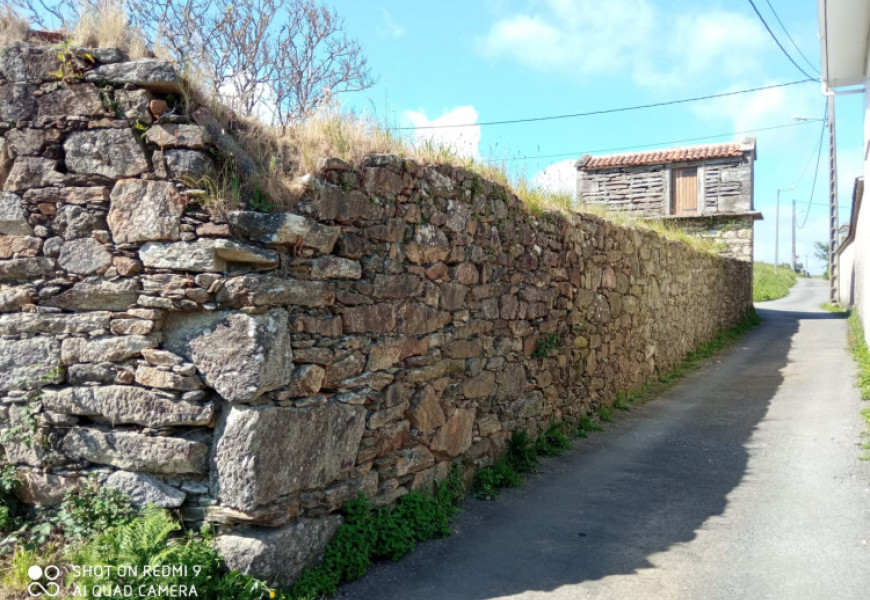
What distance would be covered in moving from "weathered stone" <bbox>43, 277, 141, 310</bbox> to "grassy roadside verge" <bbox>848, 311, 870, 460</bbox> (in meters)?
6.30

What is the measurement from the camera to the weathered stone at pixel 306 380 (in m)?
3.71

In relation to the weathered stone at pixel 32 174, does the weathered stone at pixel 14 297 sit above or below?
below

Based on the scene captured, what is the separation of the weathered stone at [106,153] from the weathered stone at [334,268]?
3.54 ft

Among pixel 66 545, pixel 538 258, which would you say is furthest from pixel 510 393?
pixel 66 545

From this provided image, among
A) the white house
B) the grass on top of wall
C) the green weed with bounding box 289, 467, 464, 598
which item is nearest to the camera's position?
the green weed with bounding box 289, 467, 464, 598

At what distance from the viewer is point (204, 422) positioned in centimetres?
353

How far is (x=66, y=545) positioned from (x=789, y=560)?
4.37 m

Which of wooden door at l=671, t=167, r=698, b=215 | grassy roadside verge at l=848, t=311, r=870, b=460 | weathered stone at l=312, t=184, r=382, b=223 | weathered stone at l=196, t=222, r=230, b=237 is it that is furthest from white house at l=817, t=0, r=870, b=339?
weathered stone at l=196, t=222, r=230, b=237

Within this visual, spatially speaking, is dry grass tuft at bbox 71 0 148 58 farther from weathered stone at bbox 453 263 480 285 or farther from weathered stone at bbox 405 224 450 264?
weathered stone at bbox 453 263 480 285

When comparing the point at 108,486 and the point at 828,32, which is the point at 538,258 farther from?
the point at 828,32

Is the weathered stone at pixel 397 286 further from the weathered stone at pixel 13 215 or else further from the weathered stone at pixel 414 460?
the weathered stone at pixel 13 215

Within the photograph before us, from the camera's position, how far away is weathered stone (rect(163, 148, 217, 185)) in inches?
141

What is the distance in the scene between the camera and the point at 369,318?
423 cm

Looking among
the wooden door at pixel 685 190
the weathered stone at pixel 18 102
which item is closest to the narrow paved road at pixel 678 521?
the weathered stone at pixel 18 102
